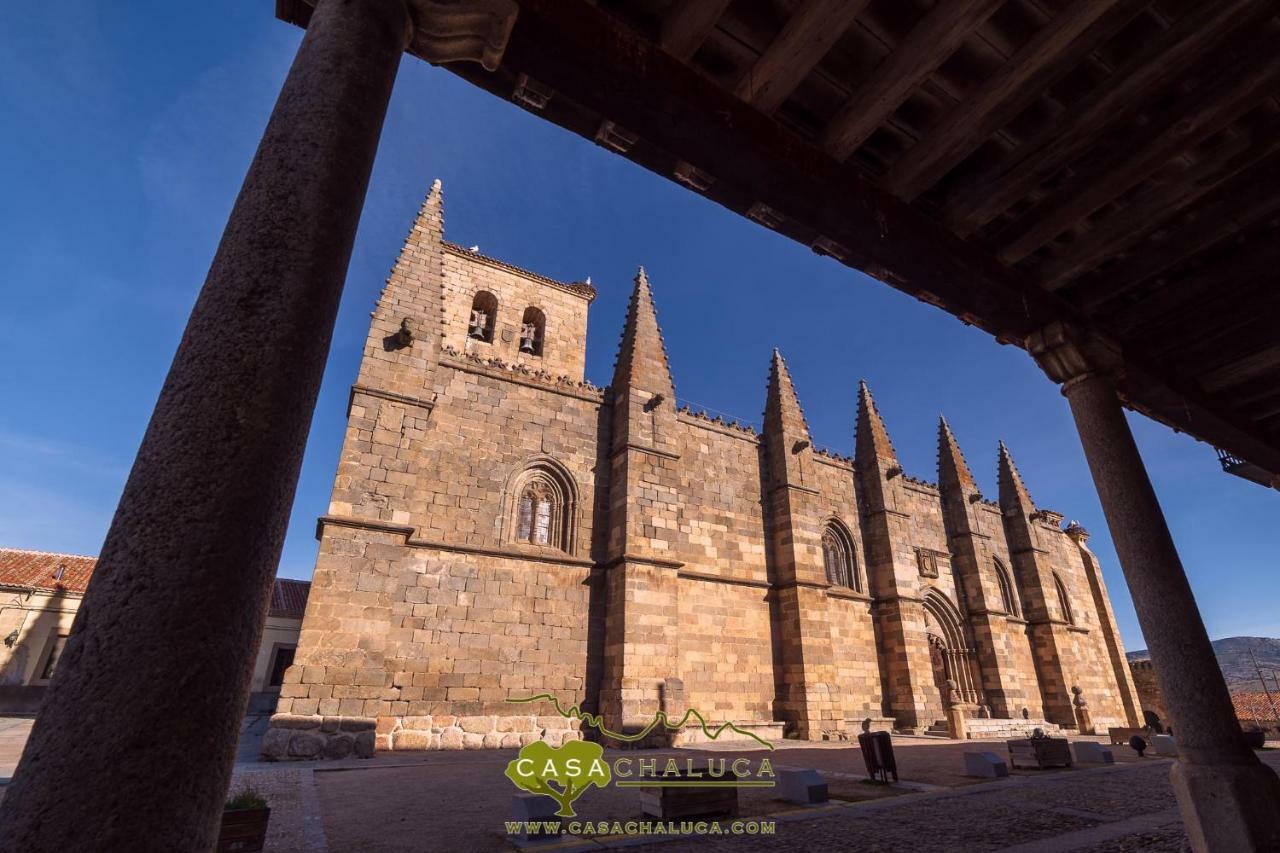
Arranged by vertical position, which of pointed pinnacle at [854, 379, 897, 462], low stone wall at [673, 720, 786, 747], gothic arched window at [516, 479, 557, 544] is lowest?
low stone wall at [673, 720, 786, 747]

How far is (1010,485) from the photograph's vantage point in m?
21.6

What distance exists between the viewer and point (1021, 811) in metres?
5.06

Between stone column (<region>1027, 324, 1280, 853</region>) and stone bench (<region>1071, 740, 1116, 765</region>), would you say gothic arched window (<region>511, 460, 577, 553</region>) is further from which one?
stone column (<region>1027, 324, 1280, 853</region>)

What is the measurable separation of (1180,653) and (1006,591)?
19212mm

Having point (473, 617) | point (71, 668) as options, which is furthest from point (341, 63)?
point (473, 617)

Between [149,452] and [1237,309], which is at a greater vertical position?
[1237,309]

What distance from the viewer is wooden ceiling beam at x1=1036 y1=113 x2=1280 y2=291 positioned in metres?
3.62

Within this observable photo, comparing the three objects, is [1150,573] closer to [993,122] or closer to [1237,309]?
[1237,309]

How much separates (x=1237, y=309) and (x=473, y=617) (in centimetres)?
1093

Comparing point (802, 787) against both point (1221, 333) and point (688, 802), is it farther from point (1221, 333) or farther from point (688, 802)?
point (1221, 333)

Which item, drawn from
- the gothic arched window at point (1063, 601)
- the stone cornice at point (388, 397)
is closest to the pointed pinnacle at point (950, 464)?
the gothic arched window at point (1063, 601)

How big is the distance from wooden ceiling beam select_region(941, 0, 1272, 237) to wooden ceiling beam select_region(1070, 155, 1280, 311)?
1265 mm

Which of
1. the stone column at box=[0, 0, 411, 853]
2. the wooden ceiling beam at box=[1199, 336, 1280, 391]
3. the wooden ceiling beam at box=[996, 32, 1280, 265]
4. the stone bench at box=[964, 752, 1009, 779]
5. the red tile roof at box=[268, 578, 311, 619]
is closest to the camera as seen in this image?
the stone column at box=[0, 0, 411, 853]

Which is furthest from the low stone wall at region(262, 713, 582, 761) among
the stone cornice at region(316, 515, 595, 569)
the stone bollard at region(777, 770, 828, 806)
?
the stone bollard at region(777, 770, 828, 806)
